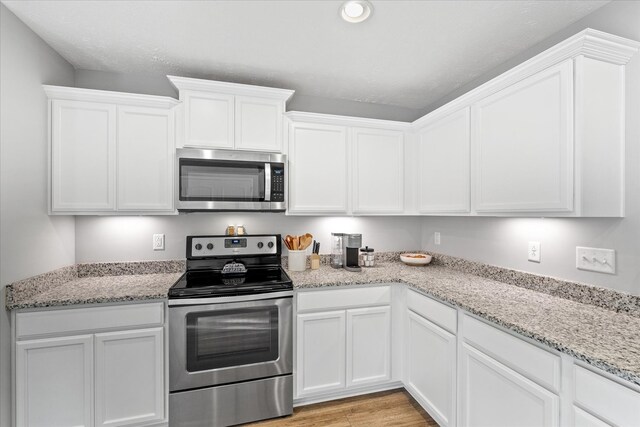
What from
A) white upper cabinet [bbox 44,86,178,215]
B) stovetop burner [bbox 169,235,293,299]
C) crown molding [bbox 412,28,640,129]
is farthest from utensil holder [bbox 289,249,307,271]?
crown molding [bbox 412,28,640,129]

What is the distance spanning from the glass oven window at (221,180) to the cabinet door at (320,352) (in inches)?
39.7

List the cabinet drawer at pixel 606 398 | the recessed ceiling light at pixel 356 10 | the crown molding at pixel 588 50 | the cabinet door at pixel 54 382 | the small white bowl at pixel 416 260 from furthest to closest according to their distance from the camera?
the small white bowl at pixel 416 260 < the cabinet door at pixel 54 382 < the recessed ceiling light at pixel 356 10 < the crown molding at pixel 588 50 < the cabinet drawer at pixel 606 398

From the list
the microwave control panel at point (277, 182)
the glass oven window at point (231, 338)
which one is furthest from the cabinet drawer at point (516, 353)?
the microwave control panel at point (277, 182)

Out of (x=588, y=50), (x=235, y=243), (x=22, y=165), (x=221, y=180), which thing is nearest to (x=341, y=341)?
(x=235, y=243)

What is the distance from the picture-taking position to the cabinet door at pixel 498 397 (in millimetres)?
1214

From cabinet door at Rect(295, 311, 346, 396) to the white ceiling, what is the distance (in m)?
1.87

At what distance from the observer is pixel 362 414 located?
206 cm

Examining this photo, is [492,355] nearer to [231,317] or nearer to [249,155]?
[231,317]

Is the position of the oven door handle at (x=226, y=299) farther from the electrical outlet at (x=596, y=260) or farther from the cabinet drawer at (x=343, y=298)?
the electrical outlet at (x=596, y=260)

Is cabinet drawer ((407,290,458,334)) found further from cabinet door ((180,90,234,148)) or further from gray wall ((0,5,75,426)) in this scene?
gray wall ((0,5,75,426))

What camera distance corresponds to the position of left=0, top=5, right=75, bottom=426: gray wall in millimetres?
1595

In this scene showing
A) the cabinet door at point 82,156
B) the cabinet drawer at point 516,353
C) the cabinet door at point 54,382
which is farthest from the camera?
the cabinet door at point 82,156

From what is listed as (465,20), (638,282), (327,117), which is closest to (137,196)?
(327,117)

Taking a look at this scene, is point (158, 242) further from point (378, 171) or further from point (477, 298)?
point (477, 298)
